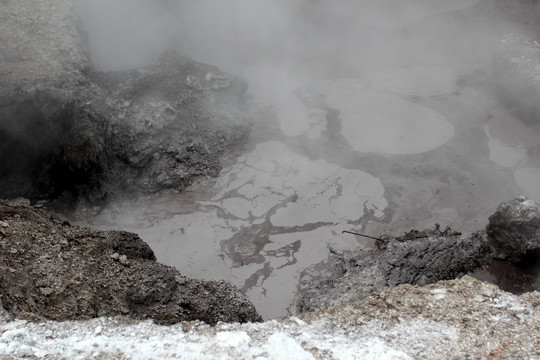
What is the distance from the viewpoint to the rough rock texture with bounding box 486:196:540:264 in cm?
530

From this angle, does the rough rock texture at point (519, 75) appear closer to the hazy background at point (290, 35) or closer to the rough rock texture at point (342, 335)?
the hazy background at point (290, 35)

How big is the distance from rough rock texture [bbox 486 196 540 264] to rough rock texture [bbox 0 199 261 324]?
9.66 feet

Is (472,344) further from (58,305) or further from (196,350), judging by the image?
(58,305)

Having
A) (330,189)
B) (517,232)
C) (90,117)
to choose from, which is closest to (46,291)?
(90,117)

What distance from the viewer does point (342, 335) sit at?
132 inches

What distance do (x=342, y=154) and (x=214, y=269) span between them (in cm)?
250

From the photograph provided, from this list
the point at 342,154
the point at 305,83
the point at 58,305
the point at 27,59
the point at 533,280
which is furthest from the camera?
the point at 305,83

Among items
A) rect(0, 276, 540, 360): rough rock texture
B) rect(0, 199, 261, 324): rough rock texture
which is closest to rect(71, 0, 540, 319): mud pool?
rect(0, 199, 261, 324): rough rock texture

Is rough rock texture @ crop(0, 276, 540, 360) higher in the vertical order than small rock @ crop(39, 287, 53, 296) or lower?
lower

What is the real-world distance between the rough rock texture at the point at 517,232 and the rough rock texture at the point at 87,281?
2.94 meters

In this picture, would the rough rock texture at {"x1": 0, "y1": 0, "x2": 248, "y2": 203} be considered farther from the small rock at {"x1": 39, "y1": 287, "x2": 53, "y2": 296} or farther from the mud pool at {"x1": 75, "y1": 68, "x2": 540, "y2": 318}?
the small rock at {"x1": 39, "y1": 287, "x2": 53, "y2": 296}

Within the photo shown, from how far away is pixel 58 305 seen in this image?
11.1 feet

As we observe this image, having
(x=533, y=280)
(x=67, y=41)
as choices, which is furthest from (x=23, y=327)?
(x=533, y=280)

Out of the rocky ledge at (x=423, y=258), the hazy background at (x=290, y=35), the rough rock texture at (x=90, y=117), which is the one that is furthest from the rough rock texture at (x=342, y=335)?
the hazy background at (x=290, y=35)
